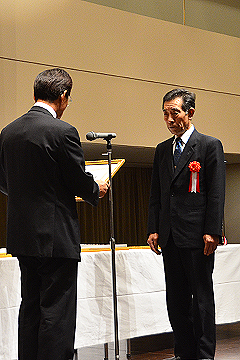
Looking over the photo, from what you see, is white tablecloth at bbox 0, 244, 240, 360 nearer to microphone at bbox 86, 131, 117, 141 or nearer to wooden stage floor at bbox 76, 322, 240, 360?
wooden stage floor at bbox 76, 322, 240, 360

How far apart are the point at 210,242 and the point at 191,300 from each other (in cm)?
39

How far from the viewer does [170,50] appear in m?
5.43

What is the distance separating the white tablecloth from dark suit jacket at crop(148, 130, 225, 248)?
529mm

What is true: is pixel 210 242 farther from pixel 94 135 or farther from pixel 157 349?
pixel 157 349

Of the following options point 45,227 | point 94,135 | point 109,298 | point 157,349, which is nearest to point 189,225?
point 94,135

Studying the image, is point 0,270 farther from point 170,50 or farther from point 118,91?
point 170,50

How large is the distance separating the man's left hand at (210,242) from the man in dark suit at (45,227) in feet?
2.66

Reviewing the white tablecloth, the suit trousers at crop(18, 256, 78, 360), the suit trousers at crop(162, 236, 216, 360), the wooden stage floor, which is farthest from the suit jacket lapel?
the wooden stage floor


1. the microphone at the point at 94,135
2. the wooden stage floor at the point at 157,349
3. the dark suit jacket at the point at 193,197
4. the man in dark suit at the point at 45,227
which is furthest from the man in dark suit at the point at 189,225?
the man in dark suit at the point at 45,227

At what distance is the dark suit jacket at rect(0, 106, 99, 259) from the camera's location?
7.24 feet

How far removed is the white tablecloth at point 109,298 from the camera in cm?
294

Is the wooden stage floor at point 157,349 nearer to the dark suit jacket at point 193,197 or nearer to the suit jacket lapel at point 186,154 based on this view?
the dark suit jacket at point 193,197

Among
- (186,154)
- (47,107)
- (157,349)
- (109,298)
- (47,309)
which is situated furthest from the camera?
(157,349)

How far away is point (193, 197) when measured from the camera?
9.50 ft
